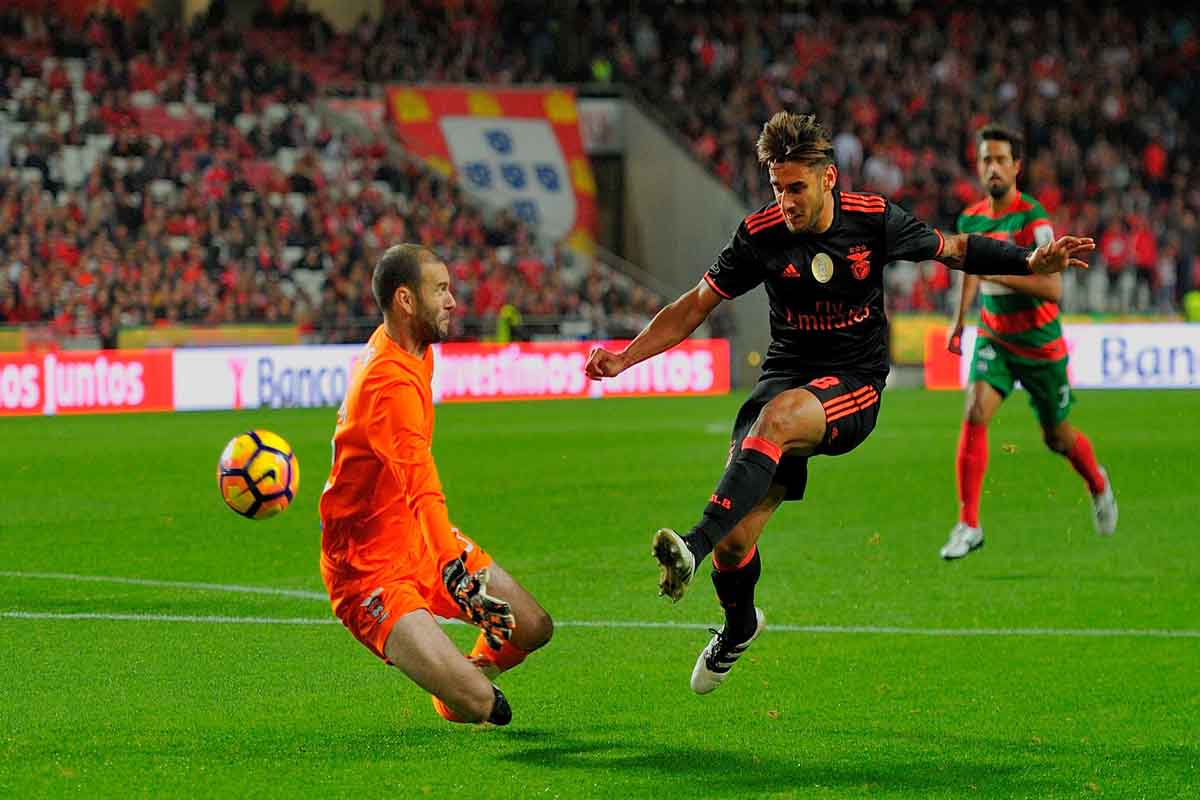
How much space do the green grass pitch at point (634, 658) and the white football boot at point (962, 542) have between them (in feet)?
0.52

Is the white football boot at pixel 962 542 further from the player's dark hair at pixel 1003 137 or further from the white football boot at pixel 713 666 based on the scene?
the white football boot at pixel 713 666

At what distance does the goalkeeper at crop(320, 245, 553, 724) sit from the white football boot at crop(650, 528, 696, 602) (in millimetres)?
534

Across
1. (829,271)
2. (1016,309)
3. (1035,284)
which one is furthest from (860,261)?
(1016,309)

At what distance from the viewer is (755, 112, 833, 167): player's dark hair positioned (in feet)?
23.2

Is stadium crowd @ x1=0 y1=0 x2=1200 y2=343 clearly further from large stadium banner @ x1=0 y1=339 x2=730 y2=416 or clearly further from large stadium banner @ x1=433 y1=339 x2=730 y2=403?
large stadium banner @ x1=433 y1=339 x2=730 y2=403

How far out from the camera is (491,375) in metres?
30.0

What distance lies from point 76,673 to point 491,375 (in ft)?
73.2

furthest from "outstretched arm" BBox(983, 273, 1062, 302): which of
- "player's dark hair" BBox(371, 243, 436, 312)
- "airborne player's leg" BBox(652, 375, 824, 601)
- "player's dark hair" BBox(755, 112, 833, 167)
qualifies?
"player's dark hair" BBox(371, 243, 436, 312)

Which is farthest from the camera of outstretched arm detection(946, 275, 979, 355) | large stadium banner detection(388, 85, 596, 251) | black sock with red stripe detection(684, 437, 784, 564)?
large stadium banner detection(388, 85, 596, 251)

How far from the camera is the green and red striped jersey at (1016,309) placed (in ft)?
37.9

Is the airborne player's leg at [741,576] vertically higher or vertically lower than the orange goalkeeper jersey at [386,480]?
lower

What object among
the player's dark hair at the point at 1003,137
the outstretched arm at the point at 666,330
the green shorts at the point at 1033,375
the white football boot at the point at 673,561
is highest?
the player's dark hair at the point at 1003,137

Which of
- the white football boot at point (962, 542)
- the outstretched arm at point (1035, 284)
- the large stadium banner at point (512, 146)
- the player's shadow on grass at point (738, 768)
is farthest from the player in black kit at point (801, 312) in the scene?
the large stadium banner at point (512, 146)

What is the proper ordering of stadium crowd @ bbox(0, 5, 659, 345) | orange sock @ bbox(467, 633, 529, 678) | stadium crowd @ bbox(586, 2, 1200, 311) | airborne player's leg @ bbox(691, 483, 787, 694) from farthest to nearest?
stadium crowd @ bbox(586, 2, 1200, 311), stadium crowd @ bbox(0, 5, 659, 345), airborne player's leg @ bbox(691, 483, 787, 694), orange sock @ bbox(467, 633, 529, 678)
